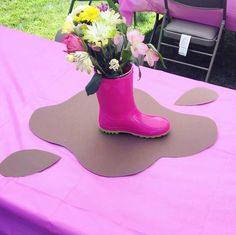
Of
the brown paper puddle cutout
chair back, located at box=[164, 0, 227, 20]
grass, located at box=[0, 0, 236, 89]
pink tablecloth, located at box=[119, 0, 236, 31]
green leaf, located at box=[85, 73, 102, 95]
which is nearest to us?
green leaf, located at box=[85, 73, 102, 95]

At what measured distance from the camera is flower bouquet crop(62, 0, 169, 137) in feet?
3.71

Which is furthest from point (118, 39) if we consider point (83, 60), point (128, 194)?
point (128, 194)

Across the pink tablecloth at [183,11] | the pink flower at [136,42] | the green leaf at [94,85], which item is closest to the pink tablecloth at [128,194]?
the green leaf at [94,85]

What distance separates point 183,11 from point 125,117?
166cm

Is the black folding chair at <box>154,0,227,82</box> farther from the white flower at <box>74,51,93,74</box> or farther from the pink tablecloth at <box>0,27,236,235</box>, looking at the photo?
the white flower at <box>74,51,93,74</box>

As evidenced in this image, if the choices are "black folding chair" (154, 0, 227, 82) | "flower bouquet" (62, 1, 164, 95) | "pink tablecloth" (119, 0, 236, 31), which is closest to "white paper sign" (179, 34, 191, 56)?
"black folding chair" (154, 0, 227, 82)

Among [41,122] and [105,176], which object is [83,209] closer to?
[105,176]

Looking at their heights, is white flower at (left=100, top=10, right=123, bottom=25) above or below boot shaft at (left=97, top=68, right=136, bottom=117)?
above

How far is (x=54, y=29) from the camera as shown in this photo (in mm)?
3826

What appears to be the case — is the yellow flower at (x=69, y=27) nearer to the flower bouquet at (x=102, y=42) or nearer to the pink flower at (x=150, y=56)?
the flower bouquet at (x=102, y=42)

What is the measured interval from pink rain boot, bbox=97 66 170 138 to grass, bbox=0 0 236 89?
175cm

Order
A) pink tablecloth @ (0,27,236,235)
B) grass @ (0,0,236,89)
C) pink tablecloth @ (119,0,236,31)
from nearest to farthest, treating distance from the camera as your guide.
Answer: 1. pink tablecloth @ (0,27,236,235)
2. pink tablecloth @ (119,0,236,31)
3. grass @ (0,0,236,89)

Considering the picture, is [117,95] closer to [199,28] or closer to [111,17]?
[111,17]

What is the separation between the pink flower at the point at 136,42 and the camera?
115cm
